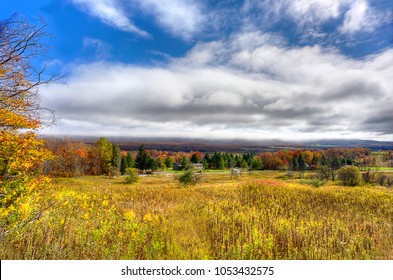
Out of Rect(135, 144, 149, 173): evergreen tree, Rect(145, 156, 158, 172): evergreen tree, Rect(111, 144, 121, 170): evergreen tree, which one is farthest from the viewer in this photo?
Rect(145, 156, 158, 172): evergreen tree

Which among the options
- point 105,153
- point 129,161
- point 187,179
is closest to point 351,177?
point 187,179

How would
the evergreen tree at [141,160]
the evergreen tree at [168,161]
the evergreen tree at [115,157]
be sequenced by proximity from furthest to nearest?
the evergreen tree at [168,161] < the evergreen tree at [141,160] < the evergreen tree at [115,157]

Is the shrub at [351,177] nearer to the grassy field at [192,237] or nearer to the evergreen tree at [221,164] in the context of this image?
the grassy field at [192,237]

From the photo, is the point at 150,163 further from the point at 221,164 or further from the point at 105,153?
the point at 221,164

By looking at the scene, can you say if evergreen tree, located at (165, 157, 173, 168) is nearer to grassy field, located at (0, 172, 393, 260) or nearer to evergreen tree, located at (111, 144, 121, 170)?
evergreen tree, located at (111, 144, 121, 170)

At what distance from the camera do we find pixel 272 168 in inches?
2960

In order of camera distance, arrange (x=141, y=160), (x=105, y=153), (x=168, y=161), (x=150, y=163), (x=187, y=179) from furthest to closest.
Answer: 1. (x=168, y=161)
2. (x=150, y=163)
3. (x=141, y=160)
4. (x=105, y=153)
5. (x=187, y=179)

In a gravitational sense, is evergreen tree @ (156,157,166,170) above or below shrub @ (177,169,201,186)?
below

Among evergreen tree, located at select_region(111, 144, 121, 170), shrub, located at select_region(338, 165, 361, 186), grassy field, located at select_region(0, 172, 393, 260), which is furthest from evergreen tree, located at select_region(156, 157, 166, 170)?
grassy field, located at select_region(0, 172, 393, 260)

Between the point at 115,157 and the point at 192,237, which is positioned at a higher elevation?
the point at 115,157

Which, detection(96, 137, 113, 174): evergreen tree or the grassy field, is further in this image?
detection(96, 137, 113, 174): evergreen tree

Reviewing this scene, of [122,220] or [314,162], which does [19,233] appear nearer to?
[122,220]

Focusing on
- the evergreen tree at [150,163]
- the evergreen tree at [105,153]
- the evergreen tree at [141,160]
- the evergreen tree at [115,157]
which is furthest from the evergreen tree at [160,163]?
the evergreen tree at [105,153]
